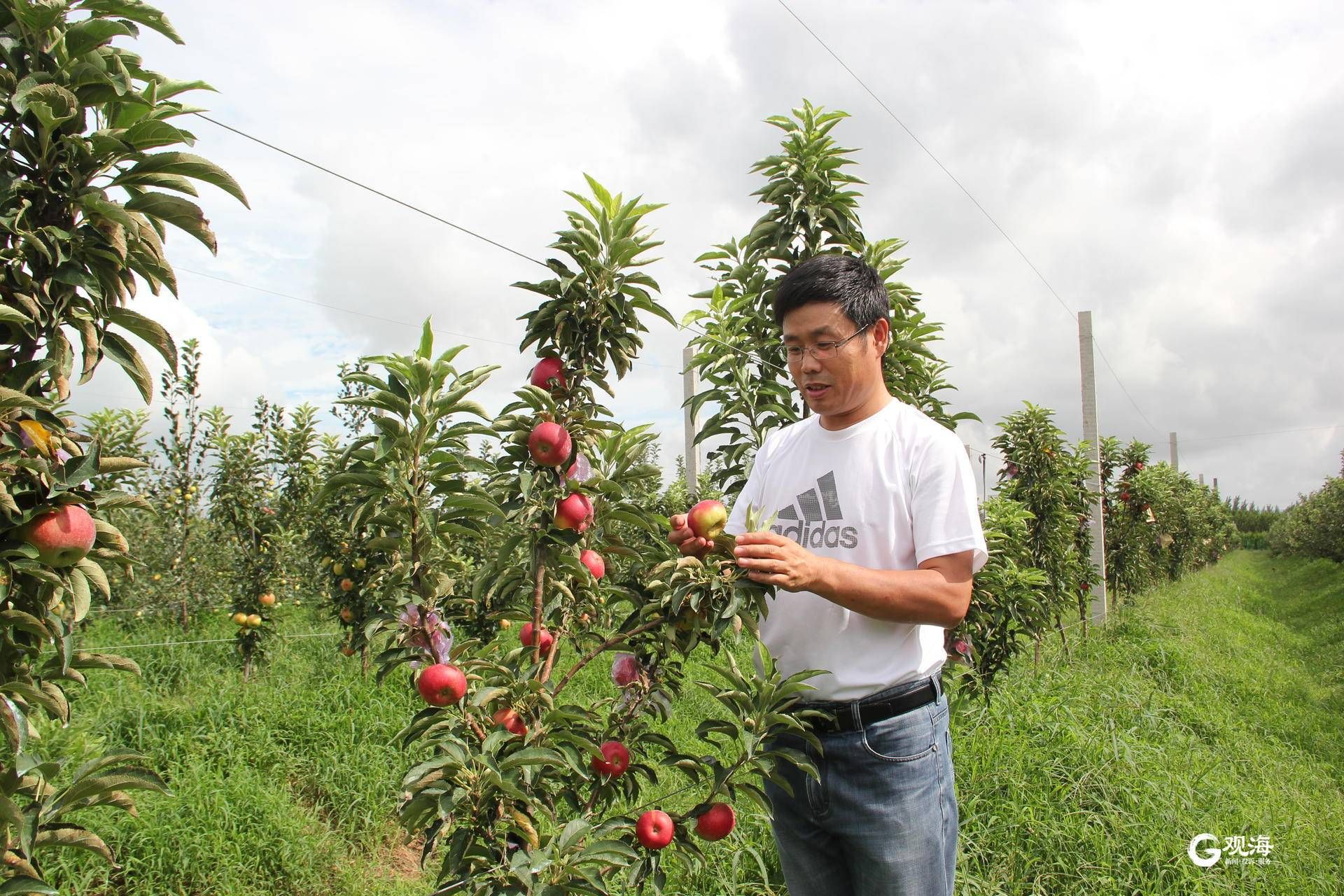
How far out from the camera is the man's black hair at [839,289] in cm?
171

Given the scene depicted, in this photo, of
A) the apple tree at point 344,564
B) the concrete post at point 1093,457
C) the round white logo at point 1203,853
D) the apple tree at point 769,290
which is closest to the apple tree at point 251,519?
the apple tree at point 344,564

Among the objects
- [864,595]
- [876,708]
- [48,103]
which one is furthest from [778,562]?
[48,103]

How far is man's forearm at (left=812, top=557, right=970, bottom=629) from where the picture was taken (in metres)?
1.49

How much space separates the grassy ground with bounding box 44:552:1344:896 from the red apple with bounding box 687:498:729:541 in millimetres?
1398

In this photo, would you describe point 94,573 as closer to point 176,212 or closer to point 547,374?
point 176,212

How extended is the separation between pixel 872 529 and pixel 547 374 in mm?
843

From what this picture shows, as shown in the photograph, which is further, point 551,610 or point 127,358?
point 551,610

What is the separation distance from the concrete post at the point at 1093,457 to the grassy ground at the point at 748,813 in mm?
2243

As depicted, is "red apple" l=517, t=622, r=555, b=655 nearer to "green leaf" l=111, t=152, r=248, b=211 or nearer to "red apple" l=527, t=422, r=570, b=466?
"red apple" l=527, t=422, r=570, b=466

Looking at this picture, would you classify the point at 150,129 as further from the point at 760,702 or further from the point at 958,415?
the point at 958,415

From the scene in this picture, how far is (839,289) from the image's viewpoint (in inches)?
67.1

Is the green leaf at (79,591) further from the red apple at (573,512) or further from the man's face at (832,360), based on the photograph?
the man's face at (832,360)

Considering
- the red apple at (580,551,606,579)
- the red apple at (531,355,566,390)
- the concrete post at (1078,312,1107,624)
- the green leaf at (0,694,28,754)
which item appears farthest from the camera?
the concrete post at (1078,312,1107,624)

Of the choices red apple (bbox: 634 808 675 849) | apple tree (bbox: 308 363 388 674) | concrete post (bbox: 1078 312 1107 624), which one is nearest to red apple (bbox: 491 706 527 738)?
red apple (bbox: 634 808 675 849)
